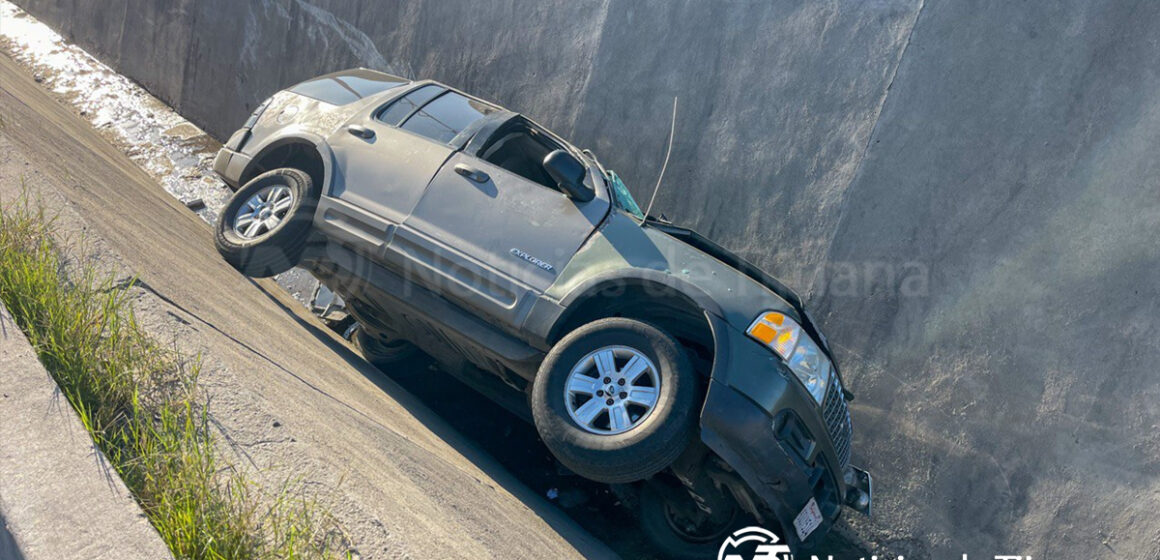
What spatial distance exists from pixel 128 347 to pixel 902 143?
5527 mm

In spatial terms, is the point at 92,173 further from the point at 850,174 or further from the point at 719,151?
the point at 850,174

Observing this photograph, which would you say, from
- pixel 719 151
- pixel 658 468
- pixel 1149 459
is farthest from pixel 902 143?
pixel 658 468

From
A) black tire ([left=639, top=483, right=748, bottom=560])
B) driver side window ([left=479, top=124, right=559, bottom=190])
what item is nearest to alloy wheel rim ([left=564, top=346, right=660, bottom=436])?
black tire ([left=639, top=483, right=748, bottom=560])

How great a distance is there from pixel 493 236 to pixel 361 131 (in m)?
1.46

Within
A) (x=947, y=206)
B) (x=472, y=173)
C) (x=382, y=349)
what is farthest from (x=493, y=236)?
(x=947, y=206)

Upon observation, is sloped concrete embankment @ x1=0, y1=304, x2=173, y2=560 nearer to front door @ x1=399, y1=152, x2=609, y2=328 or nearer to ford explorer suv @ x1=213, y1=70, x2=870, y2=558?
ford explorer suv @ x1=213, y1=70, x2=870, y2=558

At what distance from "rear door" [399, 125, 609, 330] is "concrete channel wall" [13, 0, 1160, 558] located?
2.29 metres

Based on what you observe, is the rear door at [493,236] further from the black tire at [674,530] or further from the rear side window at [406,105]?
the black tire at [674,530]

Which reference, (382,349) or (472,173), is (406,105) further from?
(382,349)

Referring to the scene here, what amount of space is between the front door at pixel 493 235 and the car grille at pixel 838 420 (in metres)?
1.77

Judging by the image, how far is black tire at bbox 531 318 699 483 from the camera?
4.59 m

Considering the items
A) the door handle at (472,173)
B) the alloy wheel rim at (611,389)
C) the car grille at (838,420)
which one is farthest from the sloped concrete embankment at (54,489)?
the car grille at (838,420)

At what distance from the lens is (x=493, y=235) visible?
542 cm

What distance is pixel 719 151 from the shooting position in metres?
7.56
